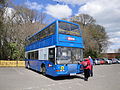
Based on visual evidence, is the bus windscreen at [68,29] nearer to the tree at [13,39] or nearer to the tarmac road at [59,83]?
the tarmac road at [59,83]

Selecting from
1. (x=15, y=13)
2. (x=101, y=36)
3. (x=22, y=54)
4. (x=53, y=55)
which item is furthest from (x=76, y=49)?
(x=101, y=36)

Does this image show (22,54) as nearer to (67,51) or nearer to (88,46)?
(88,46)

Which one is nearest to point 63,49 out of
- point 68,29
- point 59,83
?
point 68,29

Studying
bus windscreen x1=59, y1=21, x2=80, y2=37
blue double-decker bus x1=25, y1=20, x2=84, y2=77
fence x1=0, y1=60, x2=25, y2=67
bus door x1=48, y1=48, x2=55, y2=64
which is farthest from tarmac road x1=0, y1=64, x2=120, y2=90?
fence x1=0, y1=60, x2=25, y2=67

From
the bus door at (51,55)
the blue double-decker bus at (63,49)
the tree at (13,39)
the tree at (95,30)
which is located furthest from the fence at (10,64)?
the tree at (95,30)

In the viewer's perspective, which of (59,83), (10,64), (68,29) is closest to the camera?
(59,83)

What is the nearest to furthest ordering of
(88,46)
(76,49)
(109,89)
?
(109,89), (76,49), (88,46)

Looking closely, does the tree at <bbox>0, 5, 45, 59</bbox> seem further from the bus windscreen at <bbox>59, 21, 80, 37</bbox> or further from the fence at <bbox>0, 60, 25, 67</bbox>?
the bus windscreen at <bbox>59, 21, 80, 37</bbox>

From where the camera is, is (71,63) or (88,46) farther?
(88,46)

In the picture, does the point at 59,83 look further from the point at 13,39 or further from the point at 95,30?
the point at 95,30

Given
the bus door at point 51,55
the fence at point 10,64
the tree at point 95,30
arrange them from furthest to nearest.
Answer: the tree at point 95,30, the fence at point 10,64, the bus door at point 51,55

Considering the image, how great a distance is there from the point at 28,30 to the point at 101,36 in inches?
1004

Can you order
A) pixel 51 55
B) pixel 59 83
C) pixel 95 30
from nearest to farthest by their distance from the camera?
pixel 59 83 → pixel 51 55 → pixel 95 30

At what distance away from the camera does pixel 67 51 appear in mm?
9641
